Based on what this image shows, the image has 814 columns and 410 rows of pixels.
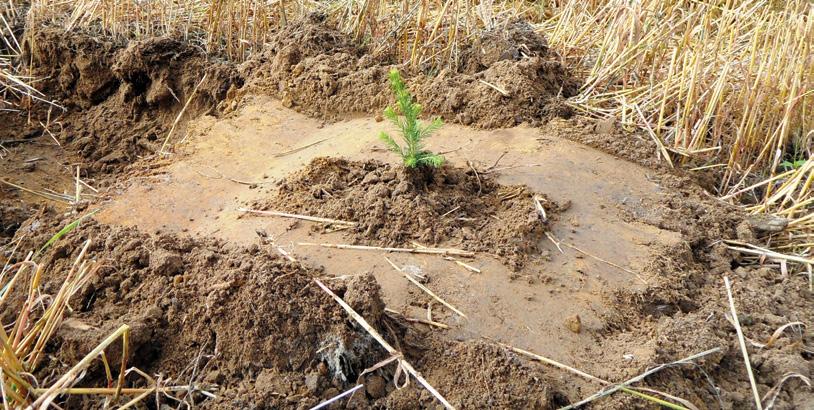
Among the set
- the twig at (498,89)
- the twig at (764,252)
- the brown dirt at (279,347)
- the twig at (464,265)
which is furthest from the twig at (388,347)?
the twig at (498,89)

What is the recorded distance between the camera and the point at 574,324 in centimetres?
243

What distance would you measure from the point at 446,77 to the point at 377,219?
4.68ft

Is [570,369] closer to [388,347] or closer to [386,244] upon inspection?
[388,347]

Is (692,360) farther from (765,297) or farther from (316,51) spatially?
(316,51)

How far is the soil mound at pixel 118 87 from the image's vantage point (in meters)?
4.48

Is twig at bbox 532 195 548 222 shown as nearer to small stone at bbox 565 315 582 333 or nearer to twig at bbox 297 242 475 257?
twig at bbox 297 242 475 257

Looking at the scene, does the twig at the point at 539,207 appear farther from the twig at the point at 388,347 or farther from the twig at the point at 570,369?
the twig at the point at 388,347

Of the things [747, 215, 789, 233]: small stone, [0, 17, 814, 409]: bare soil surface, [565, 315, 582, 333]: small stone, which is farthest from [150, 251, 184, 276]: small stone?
[747, 215, 789, 233]: small stone

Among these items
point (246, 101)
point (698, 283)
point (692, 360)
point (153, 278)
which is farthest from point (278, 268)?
point (246, 101)

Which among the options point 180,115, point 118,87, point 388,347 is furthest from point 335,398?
point 118,87

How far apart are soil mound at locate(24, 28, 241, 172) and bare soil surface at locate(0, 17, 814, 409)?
0.03m

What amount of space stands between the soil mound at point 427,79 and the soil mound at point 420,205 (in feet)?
2.34

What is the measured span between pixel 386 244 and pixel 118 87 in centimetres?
295

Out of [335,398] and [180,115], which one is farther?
[180,115]
